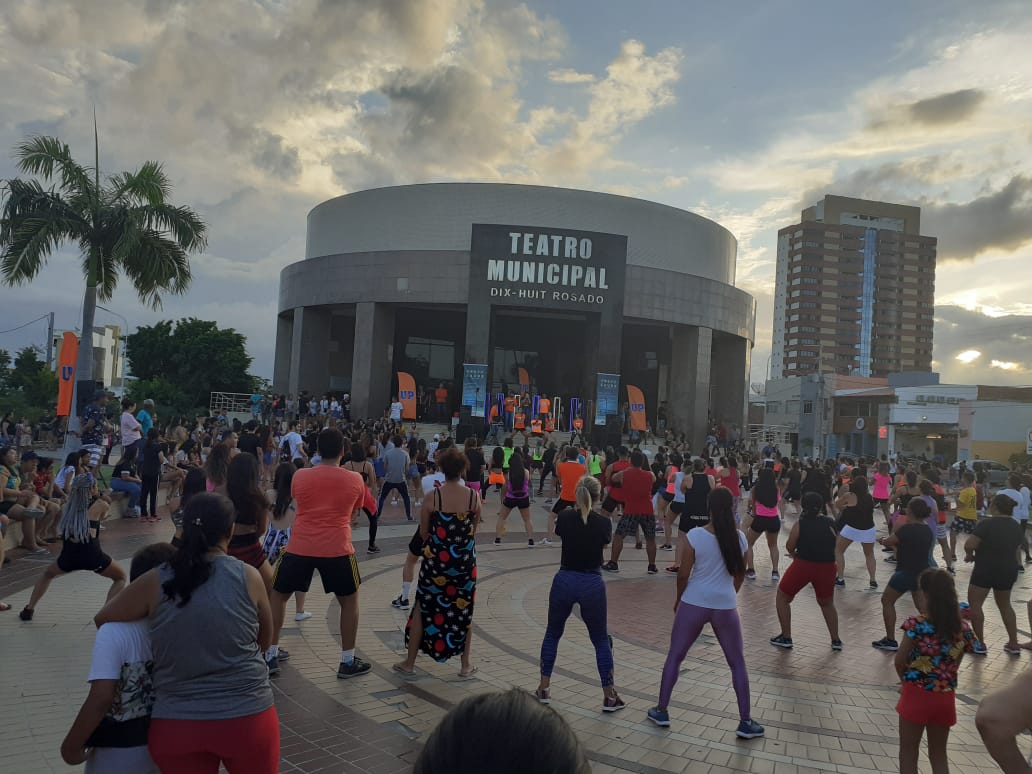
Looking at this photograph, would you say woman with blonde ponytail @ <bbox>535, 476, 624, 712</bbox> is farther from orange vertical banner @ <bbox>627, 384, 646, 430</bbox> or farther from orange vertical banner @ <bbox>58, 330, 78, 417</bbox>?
orange vertical banner @ <bbox>627, 384, 646, 430</bbox>

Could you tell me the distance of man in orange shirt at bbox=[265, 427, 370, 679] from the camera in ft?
18.2

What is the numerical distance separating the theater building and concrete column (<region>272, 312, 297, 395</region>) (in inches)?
3.8

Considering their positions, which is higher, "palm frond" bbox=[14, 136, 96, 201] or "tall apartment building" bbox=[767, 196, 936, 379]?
"tall apartment building" bbox=[767, 196, 936, 379]

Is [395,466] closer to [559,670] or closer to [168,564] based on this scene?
[559,670]

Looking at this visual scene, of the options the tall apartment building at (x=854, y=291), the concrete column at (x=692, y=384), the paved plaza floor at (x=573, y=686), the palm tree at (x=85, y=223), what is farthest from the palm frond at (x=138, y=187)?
the tall apartment building at (x=854, y=291)

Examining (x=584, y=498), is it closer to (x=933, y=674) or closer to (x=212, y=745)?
(x=933, y=674)

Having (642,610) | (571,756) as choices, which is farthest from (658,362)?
(571,756)

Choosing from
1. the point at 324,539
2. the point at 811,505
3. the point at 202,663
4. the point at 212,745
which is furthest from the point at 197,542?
the point at 811,505

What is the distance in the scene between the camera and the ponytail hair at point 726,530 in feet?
17.2

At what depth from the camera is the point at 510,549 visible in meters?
12.5

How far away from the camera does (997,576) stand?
23.5ft

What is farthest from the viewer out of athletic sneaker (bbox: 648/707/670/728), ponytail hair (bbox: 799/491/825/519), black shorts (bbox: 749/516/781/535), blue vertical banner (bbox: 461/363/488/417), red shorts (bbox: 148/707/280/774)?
blue vertical banner (bbox: 461/363/488/417)

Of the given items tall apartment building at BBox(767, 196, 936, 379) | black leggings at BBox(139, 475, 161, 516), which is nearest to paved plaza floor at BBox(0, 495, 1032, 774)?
black leggings at BBox(139, 475, 161, 516)

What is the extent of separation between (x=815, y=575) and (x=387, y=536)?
804 cm
